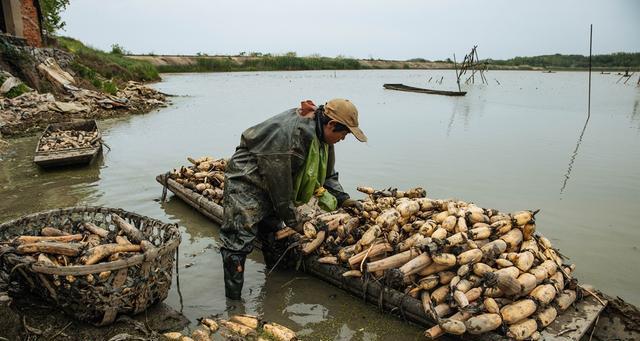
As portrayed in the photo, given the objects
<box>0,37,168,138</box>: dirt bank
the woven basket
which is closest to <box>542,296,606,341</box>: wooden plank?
the woven basket

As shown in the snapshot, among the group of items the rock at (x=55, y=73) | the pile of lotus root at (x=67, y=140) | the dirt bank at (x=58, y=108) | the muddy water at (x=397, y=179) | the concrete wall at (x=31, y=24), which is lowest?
the muddy water at (x=397, y=179)

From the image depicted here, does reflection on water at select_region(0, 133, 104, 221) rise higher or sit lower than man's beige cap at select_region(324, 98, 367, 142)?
lower

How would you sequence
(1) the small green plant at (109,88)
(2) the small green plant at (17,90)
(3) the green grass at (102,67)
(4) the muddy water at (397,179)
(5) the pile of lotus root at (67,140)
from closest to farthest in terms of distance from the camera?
1. (4) the muddy water at (397,179)
2. (5) the pile of lotus root at (67,140)
3. (2) the small green plant at (17,90)
4. (1) the small green plant at (109,88)
5. (3) the green grass at (102,67)

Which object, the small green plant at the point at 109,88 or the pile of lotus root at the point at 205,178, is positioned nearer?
the pile of lotus root at the point at 205,178

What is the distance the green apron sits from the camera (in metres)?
4.07

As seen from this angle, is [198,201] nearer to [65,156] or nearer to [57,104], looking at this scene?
[65,156]

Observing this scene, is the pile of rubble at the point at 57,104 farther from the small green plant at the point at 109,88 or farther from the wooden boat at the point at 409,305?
the wooden boat at the point at 409,305

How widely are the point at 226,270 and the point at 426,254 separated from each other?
1930 mm

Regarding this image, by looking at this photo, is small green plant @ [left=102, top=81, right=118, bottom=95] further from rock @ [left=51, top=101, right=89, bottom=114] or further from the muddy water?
rock @ [left=51, top=101, right=89, bottom=114]

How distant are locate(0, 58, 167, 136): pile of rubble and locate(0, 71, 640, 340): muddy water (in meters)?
1.13

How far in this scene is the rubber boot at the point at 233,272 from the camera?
4238mm

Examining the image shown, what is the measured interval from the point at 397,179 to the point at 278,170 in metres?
6.10

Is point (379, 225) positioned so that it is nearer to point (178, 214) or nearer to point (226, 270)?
point (226, 270)

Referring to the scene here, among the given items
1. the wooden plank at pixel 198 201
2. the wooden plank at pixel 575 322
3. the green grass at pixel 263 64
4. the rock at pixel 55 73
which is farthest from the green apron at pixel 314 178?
the green grass at pixel 263 64
